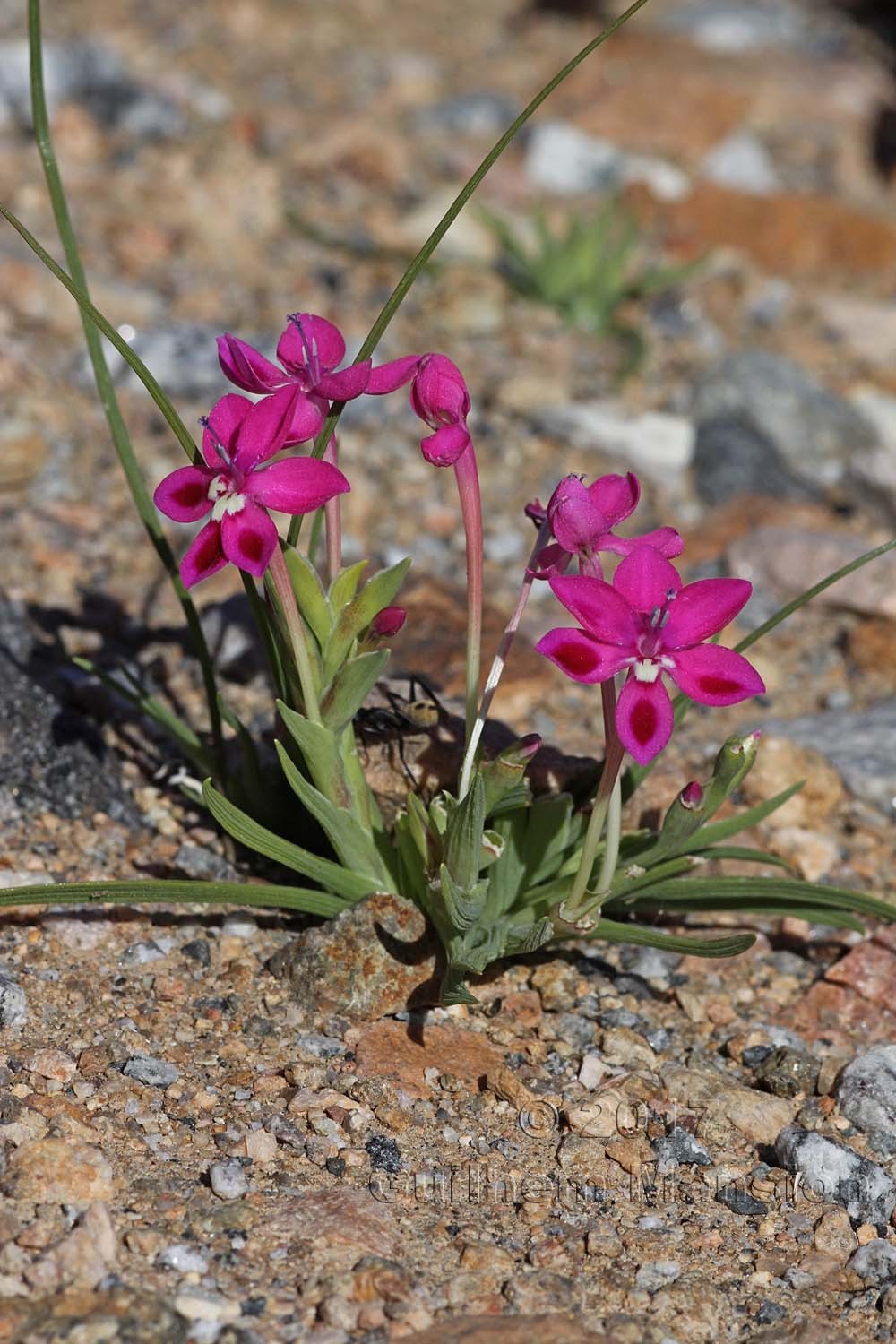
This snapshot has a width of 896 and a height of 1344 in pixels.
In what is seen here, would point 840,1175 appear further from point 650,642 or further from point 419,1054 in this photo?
point 650,642

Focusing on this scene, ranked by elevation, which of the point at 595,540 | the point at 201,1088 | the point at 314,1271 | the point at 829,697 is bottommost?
the point at 314,1271

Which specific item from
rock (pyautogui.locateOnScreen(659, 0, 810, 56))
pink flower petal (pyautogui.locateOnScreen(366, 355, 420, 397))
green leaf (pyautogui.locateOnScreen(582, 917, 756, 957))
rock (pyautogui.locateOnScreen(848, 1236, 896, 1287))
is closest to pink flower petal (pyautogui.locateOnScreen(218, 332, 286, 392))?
pink flower petal (pyautogui.locateOnScreen(366, 355, 420, 397))

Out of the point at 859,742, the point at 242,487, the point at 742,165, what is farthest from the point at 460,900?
the point at 742,165

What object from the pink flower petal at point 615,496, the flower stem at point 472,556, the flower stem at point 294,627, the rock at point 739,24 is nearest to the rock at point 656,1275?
the flower stem at point 472,556

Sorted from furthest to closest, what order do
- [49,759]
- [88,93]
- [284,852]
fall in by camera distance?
[88,93], [49,759], [284,852]

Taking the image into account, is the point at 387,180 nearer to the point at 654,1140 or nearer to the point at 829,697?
the point at 829,697

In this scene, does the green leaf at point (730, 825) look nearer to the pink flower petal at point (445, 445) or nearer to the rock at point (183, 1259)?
the pink flower petal at point (445, 445)

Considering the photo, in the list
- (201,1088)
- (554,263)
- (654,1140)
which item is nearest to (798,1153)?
(654,1140)
